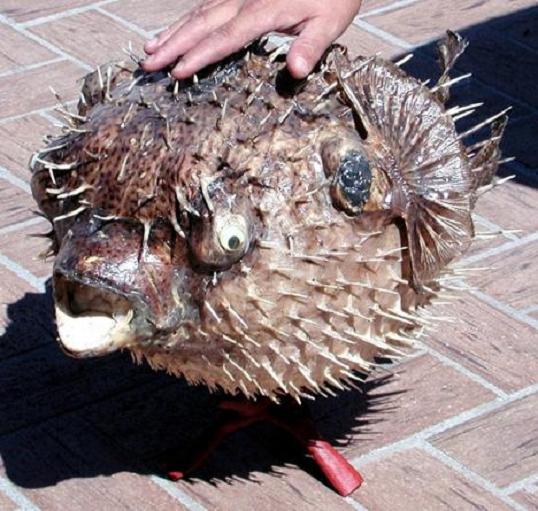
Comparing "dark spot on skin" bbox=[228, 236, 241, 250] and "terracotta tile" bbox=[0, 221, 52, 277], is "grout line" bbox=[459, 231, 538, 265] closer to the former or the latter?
"terracotta tile" bbox=[0, 221, 52, 277]

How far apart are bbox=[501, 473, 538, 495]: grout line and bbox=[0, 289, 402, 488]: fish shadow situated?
342 mm

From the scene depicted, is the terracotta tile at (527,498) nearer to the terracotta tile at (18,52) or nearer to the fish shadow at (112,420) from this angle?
the fish shadow at (112,420)

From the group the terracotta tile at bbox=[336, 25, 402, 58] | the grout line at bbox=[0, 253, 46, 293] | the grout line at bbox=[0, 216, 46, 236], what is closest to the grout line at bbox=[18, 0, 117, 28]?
the terracotta tile at bbox=[336, 25, 402, 58]

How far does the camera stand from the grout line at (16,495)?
9.23 feet

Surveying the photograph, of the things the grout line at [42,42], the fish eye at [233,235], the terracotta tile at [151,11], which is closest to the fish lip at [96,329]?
the fish eye at [233,235]

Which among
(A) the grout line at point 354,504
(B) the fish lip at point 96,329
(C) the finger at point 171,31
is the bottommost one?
(A) the grout line at point 354,504

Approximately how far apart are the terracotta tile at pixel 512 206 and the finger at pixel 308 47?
1.38 meters

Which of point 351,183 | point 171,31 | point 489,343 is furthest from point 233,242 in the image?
point 489,343

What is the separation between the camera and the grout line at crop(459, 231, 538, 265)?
3.64 metres

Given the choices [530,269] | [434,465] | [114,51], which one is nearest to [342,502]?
[434,465]

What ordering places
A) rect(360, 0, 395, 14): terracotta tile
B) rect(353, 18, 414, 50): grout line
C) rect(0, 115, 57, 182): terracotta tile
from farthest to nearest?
rect(360, 0, 395, 14): terracotta tile
rect(353, 18, 414, 50): grout line
rect(0, 115, 57, 182): terracotta tile

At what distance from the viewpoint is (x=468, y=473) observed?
293 centimetres

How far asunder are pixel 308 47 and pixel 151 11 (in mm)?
2410

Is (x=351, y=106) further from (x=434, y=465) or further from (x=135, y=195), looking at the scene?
(x=434, y=465)
